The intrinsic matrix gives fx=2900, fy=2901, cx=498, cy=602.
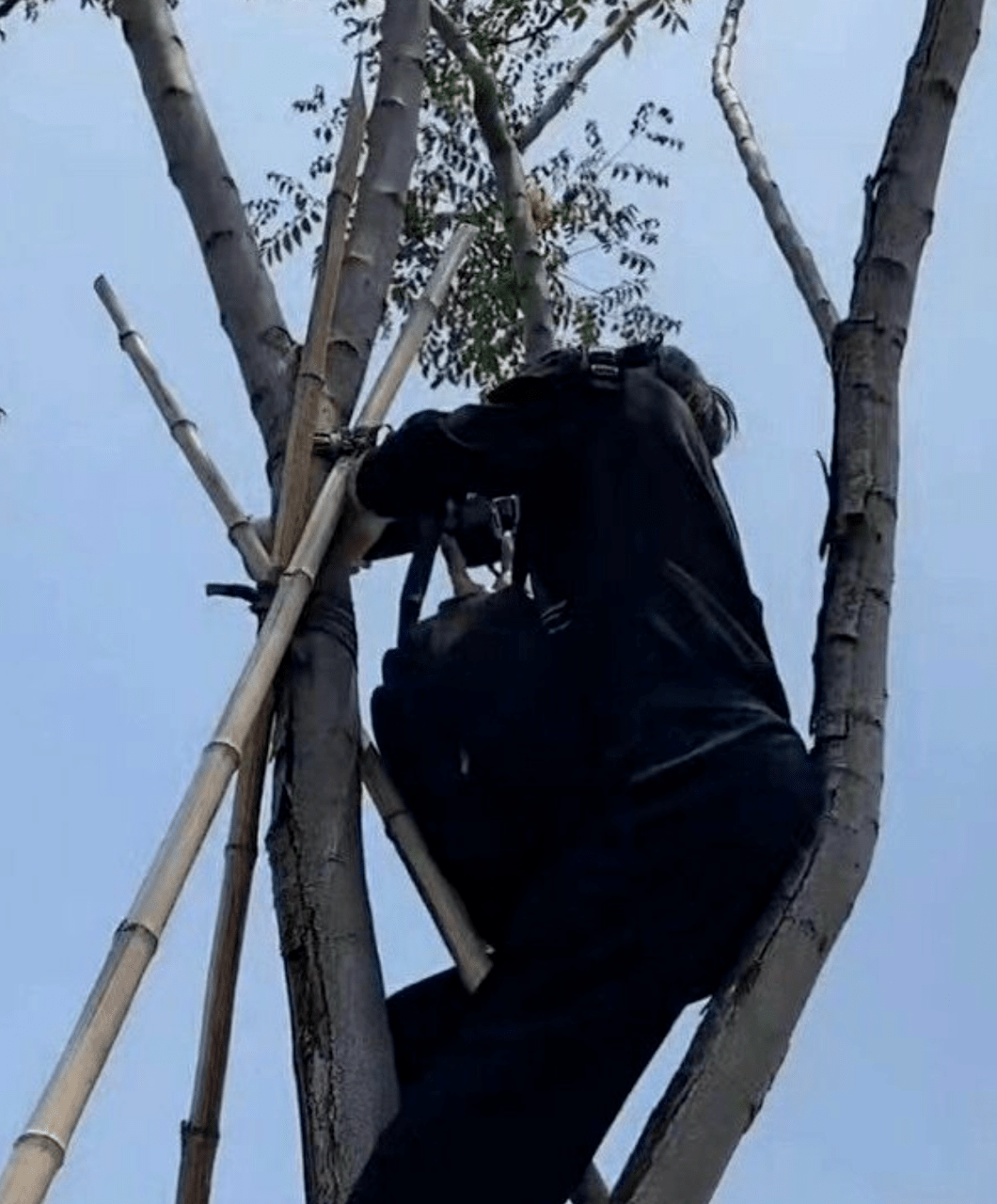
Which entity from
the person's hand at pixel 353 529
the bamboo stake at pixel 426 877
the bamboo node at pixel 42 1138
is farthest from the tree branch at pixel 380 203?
the bamboo node at pixel 42 1138

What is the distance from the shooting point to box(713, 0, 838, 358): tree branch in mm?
4828

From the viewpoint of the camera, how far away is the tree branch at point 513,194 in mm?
5498

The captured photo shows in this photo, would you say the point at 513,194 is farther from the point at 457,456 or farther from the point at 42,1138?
the point at 42,1138

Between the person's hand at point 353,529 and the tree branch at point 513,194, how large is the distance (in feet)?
4.81

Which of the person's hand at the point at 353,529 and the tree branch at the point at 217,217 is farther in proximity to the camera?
the tree branch at the point at 217,217

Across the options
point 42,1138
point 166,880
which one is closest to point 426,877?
point 166,880

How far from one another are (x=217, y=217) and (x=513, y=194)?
6.43 feet

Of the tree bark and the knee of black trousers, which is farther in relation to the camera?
the knee of black trousers

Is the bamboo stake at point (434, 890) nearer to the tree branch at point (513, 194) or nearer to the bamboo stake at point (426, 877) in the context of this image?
the bamboo stake at point (426, 877)

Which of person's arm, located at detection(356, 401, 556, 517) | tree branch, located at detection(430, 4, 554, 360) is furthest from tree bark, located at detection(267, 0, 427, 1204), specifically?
tree branch, located at detection(430, 4, 554, 360)

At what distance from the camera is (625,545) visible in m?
3.53

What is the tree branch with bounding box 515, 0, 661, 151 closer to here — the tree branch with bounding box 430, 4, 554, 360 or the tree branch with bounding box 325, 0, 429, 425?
the tree branch with bounding box 430, 4, 554, 360

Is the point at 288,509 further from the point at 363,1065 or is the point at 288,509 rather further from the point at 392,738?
the point at 363,1065

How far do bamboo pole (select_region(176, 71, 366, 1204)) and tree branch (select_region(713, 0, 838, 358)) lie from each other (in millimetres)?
724
